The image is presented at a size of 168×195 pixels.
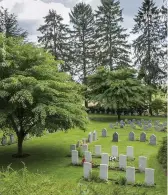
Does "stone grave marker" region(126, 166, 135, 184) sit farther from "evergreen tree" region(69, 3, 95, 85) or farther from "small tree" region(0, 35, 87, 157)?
"evergreen tree" region(69, 3, 95, 85)

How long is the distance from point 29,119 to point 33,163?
190cm

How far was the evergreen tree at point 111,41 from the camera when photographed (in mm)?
36719

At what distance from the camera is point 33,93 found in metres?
12.1

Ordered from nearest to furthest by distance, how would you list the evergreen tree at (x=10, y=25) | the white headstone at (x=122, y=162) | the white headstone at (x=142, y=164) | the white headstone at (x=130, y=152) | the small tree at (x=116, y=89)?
1. the white headstone at (x=142, y=164)
2. the white headstone at (x=122, y=162)
3. the white headstone at (x=130, y=152)
4. the small tree at (x=116, y=89)
5. the evergreen tree at (x=10, y=25)

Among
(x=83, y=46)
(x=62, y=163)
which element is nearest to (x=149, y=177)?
(x=62, y=163)

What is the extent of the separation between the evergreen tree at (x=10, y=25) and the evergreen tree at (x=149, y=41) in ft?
45.5

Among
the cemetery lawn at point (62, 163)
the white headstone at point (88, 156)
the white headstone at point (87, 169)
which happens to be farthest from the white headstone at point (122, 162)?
the white headstone at point (87, 169)

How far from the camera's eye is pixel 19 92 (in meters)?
11.2

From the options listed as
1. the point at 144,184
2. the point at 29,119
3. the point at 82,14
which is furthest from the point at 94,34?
the point at 144,184

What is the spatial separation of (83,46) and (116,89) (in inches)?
587

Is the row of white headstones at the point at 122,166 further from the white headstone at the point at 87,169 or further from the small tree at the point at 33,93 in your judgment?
the small tree at the point at 33,93

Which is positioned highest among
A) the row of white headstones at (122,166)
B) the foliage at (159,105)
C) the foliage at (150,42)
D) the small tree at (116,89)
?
the foliage at (150,42)

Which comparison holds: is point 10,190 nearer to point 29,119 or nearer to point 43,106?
point 43,106

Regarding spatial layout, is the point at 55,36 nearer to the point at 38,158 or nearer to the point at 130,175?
the point at 38,158
